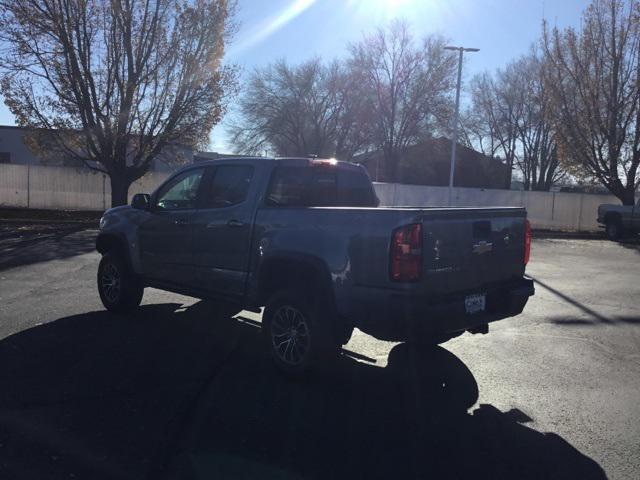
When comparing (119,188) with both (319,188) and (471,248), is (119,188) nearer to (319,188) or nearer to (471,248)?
(319,188)

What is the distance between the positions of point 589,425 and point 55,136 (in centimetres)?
2145

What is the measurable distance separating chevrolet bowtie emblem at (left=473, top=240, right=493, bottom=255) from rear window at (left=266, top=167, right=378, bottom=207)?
180 centimetres

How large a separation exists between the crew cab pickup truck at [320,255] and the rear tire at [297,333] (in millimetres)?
10

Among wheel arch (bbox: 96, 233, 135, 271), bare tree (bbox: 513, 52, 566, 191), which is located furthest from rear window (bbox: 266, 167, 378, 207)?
bare tree (bbox: 513, 52, 566, 191)

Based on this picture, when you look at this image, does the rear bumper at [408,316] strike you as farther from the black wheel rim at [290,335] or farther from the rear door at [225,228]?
the rear door at [225,228]

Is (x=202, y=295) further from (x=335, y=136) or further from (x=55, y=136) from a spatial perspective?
(x=335, y=136)

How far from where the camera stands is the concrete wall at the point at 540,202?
2947cm

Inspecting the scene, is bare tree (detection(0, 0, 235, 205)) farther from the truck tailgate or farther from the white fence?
the truck tailgate

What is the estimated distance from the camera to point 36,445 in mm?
3680

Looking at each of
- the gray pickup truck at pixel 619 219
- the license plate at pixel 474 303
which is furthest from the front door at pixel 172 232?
the gray pickup truck at pixel 619 219

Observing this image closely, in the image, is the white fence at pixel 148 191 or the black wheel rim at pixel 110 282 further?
the white fence at pixel 148 191

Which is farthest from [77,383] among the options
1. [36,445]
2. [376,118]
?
[376,118]

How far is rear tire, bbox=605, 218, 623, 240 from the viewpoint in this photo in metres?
23.5

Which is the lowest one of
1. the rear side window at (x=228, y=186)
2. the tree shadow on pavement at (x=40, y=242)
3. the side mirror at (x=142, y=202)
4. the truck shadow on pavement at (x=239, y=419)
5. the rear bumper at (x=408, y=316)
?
the truck shadow on pavement at (x=239, y=419)
